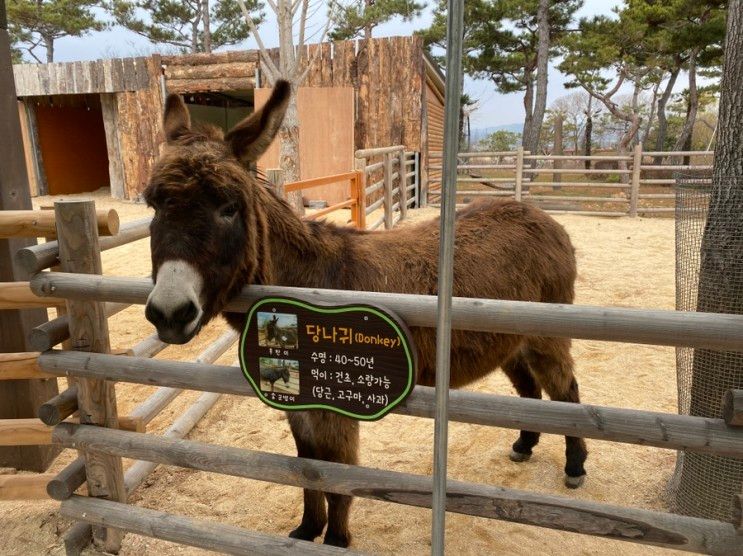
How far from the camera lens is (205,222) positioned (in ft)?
6.12

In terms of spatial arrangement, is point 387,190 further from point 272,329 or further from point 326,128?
point 272,329

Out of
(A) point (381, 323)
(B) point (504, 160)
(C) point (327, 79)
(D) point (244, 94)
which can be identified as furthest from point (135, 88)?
(B) point (504, 160)

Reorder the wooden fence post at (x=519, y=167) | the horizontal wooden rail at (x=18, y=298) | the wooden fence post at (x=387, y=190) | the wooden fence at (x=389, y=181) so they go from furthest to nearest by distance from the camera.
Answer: the wooden fence post at (x=519, y=167) → the wooden fence post at (x=387, y=190) → the wooden fence at (x=389, y=181) → the horizontal wooden rail at (x=18, y=298)

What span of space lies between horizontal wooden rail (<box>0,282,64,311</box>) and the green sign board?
163 cm

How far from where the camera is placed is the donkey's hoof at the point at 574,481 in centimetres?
333

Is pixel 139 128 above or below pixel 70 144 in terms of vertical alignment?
above

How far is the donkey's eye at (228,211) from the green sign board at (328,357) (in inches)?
14.8

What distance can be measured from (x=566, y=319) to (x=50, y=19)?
30319 mm

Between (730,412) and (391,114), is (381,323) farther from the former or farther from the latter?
(391,114)

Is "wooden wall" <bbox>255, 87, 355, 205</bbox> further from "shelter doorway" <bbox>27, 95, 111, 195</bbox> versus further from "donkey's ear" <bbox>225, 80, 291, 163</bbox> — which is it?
"donkey's ear" <bbox>225, 80, 291, 163</bbox>

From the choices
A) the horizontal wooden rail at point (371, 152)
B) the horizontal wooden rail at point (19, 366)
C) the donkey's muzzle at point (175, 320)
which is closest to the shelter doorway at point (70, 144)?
the horizontal wooden rail at point (371, 152)

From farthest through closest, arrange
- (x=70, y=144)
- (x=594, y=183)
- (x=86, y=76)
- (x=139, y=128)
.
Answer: (x=70, y=144), (x=139, y=128), (x=86, y=76), (x=594, y=183)

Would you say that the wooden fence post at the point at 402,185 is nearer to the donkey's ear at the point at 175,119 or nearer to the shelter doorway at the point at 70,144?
the donkey's ear at the point at 175,119

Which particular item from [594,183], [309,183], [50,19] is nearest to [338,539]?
[309,183]
